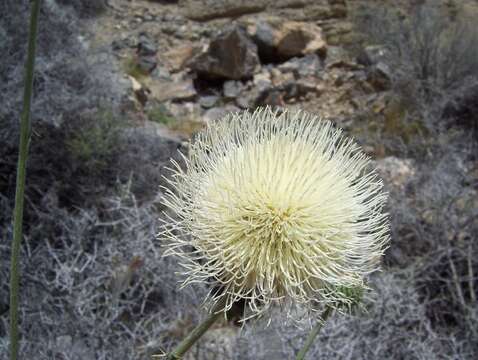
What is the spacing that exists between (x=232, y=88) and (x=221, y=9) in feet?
10.8

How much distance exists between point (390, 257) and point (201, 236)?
2.84 meters

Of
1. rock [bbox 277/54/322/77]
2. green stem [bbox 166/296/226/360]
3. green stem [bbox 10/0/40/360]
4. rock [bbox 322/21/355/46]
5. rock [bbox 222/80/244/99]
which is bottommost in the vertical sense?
rock [bbox 222/80/244/99]

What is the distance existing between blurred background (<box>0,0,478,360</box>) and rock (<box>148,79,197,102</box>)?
0.03 m

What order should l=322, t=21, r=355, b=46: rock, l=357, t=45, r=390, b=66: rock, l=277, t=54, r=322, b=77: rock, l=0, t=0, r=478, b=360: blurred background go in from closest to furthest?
l=0, t=0, r=478, b=360: blurred background
l=357, t=45, r=390, b=66: rock
l=277, t=54, r=322, b=77: rock
l=322, t=21, r=355, b=46: rock

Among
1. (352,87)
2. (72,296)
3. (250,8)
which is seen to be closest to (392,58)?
(352,87)

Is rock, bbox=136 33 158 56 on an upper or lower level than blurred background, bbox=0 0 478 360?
lower

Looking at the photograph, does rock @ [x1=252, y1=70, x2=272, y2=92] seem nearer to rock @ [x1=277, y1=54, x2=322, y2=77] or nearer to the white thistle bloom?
rock @ [x1=277, y1=54, x2=322, y2=77]

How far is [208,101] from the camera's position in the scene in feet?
22.7

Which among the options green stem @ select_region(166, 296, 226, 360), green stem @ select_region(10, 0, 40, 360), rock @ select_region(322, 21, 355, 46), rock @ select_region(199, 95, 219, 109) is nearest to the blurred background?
rock @ select_region(199, 95, 219, 109)

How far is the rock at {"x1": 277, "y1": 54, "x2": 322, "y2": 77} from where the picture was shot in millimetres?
7594

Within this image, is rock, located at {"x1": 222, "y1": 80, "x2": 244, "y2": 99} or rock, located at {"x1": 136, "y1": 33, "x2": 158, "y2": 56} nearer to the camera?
rock, located at {"x1": 222, "y1": 80, "x2": 244, "y2": 99}

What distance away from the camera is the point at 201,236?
1.21m

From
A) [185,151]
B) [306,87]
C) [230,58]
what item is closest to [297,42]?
[306,87]

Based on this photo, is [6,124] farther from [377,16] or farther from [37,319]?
[377,16]
